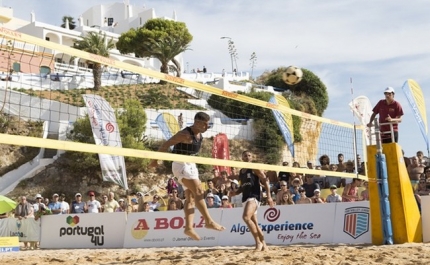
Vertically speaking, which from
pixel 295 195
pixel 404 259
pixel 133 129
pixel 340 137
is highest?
pixel 133 129

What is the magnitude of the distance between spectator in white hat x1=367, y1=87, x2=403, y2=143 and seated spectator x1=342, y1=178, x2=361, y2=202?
2231 mm

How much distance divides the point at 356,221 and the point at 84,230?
5963mm

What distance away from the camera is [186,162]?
7324 millimetres

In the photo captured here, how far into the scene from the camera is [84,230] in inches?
537

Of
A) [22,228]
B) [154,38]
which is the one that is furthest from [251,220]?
[154,38]

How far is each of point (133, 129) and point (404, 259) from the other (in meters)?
26.8

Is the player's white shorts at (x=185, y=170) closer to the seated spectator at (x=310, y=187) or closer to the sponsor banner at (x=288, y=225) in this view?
the sponsor banner at (x=288, y=225)

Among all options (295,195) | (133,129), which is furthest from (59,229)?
(133,129)

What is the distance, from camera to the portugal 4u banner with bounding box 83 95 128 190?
636 inches

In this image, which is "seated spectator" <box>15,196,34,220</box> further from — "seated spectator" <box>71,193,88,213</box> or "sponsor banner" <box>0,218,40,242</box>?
"seated spectator" <box>71,193,88,213</box>

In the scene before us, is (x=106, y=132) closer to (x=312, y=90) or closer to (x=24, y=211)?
(x=24, y=211)

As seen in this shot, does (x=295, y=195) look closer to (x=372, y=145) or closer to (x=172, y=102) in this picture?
(x=372, y=145)

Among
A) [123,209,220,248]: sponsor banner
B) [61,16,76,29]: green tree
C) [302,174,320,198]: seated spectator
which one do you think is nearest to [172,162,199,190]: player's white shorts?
[123,209,220,248]: sponsor banner

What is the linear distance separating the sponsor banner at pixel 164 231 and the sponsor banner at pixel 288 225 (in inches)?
9.4
